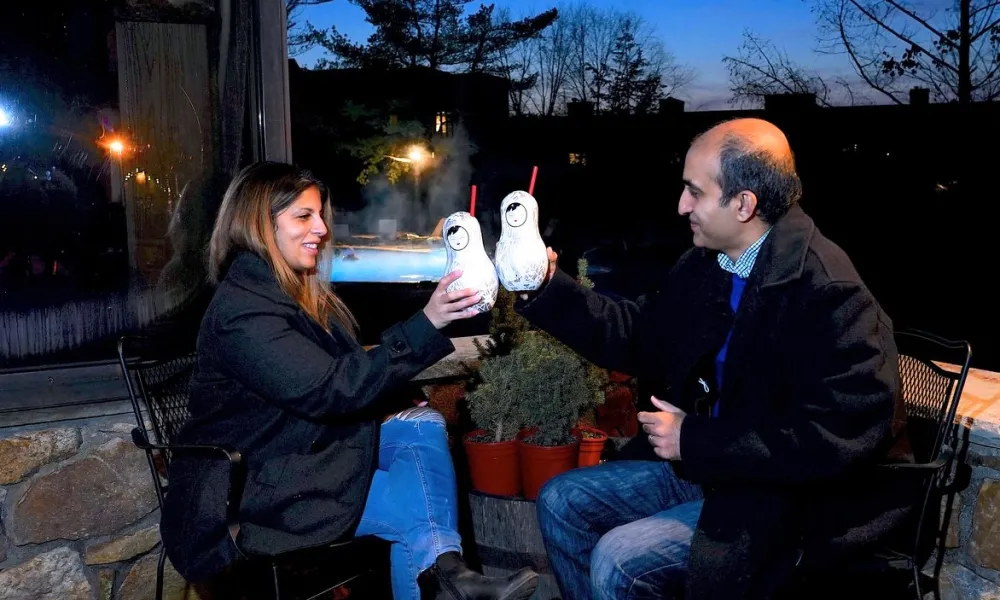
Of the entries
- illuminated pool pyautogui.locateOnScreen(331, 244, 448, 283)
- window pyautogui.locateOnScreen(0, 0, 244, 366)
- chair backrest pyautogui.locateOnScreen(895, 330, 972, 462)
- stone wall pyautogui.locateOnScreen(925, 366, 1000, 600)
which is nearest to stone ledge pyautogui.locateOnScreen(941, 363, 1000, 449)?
stone wall pyautogui.locateOnScreen(925, 366, 1000, 600)

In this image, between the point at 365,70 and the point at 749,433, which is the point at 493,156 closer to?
the point at 365,70

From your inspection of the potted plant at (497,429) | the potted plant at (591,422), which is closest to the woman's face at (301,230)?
the potted plant at (497,429)

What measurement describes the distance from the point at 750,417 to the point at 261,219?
59.1 inches

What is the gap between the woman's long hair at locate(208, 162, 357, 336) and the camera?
2291 millimetres

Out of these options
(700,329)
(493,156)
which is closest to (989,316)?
(493,156)

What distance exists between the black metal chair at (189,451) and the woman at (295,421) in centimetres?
7

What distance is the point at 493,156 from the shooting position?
39.3 feet

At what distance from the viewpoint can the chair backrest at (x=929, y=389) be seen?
7.70 feet

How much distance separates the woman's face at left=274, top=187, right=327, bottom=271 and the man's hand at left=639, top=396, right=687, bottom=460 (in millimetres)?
1154

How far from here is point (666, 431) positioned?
6.48ft

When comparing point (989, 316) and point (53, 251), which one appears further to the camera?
point (989, 316)

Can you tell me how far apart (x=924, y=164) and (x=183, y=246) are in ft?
52.1

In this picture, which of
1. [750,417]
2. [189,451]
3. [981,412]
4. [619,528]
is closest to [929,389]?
[981,412]

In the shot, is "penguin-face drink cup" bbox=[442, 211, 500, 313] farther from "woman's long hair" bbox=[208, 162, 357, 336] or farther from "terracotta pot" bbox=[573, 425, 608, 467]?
"terracotta pot" bbox=[573, 425, 608, 467]
